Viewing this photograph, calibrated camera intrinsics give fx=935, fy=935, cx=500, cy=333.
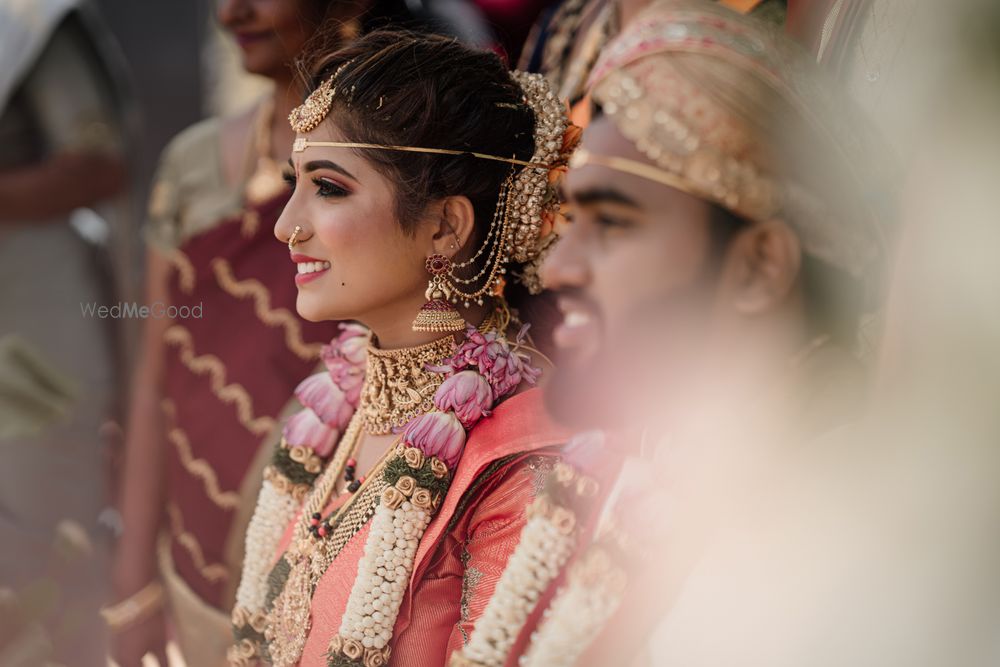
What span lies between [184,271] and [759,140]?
1304 millimetres

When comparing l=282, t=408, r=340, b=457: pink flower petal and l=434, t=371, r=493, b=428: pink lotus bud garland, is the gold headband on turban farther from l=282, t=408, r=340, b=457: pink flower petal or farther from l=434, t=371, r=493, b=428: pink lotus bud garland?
l=282, t=408, r=340, b=457: pink flower petal

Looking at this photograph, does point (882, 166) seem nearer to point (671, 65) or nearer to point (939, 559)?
point (671, 65)

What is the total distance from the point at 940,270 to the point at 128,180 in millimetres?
2109

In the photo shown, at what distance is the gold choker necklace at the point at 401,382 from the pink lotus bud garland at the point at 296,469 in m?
0.09

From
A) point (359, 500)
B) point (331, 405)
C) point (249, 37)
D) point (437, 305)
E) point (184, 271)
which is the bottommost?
point (359, 500)

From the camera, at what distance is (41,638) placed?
2.04m

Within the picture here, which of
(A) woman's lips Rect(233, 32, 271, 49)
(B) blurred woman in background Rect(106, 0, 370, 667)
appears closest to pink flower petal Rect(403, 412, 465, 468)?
(B) blurred woman in background Rect(106, 0, 370, 667)

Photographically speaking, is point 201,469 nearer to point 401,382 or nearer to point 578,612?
point 401,382

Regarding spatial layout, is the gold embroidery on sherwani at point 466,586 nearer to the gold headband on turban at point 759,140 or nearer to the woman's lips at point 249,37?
the gold headband on turban at point 759,140

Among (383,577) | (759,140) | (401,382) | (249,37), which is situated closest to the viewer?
(759,140)

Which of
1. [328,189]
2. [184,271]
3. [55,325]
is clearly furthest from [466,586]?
[55,325]

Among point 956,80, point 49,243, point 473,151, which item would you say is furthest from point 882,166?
point 49,243

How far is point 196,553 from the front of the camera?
171 cm

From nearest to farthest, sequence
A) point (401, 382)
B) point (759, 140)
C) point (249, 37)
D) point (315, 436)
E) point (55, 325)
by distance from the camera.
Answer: point (759, 140), point (401, 382), point (315, 436), point (249, 37), point (55, 325)
